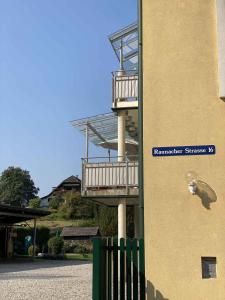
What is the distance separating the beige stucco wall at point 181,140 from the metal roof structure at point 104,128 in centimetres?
960

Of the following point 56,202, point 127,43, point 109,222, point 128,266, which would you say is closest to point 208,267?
point 128,266

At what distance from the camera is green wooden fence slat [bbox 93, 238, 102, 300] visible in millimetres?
6051

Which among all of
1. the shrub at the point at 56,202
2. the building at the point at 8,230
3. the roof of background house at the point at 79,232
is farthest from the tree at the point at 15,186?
the building at the point at 8,230

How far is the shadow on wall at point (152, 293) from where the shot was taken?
622 cm

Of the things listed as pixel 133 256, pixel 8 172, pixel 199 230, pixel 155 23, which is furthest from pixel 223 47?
pixel 8 172

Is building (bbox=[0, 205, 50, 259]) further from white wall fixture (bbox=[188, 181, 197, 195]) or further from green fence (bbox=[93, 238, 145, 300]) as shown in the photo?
white wall fixture (bbox=[188, 181, 197, 195])

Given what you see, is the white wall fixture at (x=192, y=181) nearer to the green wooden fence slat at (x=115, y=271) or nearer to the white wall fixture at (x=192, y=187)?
the white wall fixture at (x=192, y=187)

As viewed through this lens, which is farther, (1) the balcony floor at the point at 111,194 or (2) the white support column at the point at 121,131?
(2) the white support column at the point at 121,131

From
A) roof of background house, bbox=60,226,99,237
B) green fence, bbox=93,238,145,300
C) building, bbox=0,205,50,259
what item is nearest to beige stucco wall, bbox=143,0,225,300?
green fence, bbox=93,238,145,300

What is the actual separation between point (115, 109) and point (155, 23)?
8958 mm

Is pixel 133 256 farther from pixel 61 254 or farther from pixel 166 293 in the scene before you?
pixel 61 254

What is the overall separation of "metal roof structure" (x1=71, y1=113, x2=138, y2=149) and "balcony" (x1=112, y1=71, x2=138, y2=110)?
0.77 m

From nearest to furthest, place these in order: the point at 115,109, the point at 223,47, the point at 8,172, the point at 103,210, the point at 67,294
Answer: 1. the point at 223,47
2. the point at 67,294
3. the point at 115,109
4. the point at 103,210
5. the point at 8,172

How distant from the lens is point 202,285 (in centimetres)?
613
